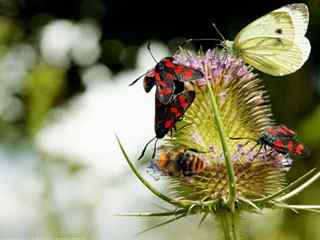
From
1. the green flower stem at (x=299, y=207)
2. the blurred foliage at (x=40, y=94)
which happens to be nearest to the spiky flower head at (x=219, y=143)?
the green flower stem at (x=299, y=207)

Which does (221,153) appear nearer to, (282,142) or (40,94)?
(282,142)

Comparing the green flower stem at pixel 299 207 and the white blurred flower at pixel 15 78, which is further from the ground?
the green flower stem at pixel 299 207

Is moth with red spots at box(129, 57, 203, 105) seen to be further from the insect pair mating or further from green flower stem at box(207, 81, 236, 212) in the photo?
green flower stem at box(207, 81, 236, 212)

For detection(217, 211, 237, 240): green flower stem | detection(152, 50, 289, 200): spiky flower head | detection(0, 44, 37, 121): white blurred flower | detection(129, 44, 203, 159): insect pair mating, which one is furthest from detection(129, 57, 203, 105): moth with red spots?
detection(0, 44, 37, 121): white blurred flower

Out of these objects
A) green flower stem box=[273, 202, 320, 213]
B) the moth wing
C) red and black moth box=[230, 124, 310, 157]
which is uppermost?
the moth wing

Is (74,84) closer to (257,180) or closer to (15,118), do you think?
(15,118)

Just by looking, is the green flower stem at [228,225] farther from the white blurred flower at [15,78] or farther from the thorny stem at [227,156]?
the white blurred flower at [15,78]

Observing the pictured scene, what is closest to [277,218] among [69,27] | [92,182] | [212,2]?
[92,182]
